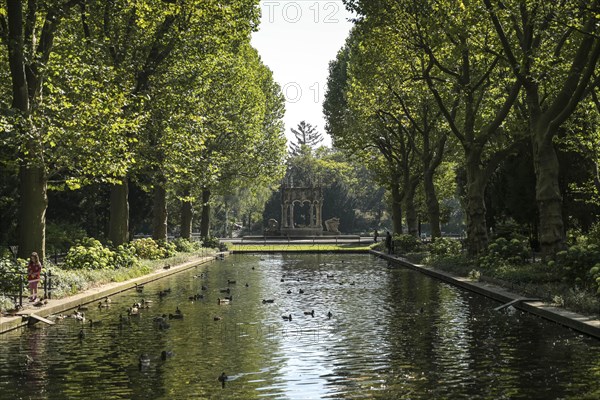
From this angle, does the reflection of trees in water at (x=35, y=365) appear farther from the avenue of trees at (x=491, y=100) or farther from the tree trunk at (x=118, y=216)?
the tree trunk at (x=118, y=216)

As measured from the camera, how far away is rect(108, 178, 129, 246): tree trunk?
1283 inches

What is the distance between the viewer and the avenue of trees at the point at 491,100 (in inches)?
914

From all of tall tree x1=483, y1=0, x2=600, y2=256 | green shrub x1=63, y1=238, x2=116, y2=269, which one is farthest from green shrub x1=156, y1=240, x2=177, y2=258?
tall tree x1=483, y1=0, x2=600, y2=256

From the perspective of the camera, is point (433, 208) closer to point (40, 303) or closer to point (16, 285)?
point (16, 285)

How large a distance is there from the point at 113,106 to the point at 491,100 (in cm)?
1627

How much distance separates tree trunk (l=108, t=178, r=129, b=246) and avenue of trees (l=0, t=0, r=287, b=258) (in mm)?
47

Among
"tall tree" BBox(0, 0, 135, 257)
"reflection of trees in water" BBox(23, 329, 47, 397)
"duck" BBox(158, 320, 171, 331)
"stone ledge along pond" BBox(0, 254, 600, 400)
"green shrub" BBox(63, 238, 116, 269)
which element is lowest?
"reflection of trees in water" BBox(23, 329, 47, 397)

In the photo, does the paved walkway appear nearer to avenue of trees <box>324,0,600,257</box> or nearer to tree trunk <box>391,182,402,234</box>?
avenue of trees <box>324,0,600,257</box>

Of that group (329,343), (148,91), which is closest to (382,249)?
(148,91)

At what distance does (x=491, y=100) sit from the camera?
32.4 metres

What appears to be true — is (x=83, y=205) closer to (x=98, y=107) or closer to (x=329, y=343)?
(x=98, y=107)

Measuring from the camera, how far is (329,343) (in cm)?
1420

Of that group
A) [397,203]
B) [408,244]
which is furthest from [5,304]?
[397,203]

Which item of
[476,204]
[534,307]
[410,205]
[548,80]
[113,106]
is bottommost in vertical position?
[534,307]
